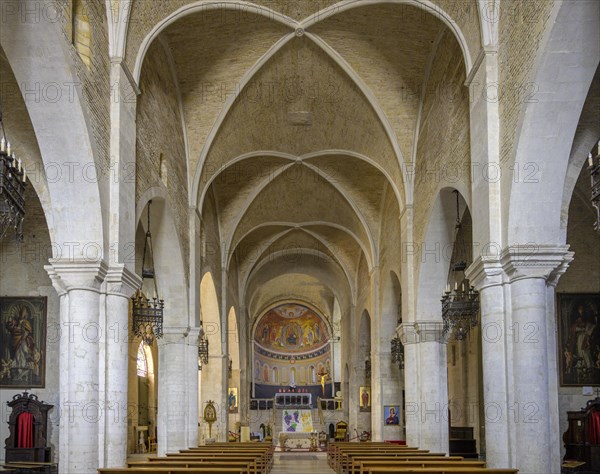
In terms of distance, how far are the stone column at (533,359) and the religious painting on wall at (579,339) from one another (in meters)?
7.83

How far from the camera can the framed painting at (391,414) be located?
28.1 metres

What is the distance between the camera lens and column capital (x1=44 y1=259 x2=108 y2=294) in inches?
478

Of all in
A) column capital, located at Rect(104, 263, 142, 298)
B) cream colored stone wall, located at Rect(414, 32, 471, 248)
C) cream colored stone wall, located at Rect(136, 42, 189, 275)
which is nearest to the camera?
column capital, located at Rect(104, 263, 142, 298)

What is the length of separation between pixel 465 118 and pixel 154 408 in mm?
22848

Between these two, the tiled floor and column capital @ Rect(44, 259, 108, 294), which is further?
the tiled floor

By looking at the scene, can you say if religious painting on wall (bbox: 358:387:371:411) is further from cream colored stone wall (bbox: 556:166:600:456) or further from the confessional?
the confessional

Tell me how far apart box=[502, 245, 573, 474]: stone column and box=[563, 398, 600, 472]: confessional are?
6662 mm

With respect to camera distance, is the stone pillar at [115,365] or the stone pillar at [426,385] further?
the stone pillar at [426,385]

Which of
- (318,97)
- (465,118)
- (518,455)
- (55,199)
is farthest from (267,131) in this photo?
(518,455)

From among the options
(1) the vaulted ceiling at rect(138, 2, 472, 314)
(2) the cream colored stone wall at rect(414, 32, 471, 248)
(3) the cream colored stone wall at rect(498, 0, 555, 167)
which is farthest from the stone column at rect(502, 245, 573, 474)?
(1) the vaulted ceiling at rect(138, 2, 472, 314)

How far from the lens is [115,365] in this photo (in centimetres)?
1283

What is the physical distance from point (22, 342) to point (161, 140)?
19.1ft

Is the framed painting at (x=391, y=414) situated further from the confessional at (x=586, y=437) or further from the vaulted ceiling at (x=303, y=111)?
the confessional at (x=586, y=437)

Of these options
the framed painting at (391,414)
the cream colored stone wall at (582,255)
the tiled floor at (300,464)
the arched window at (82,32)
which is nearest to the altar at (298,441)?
the tiled floor at (300,464)
